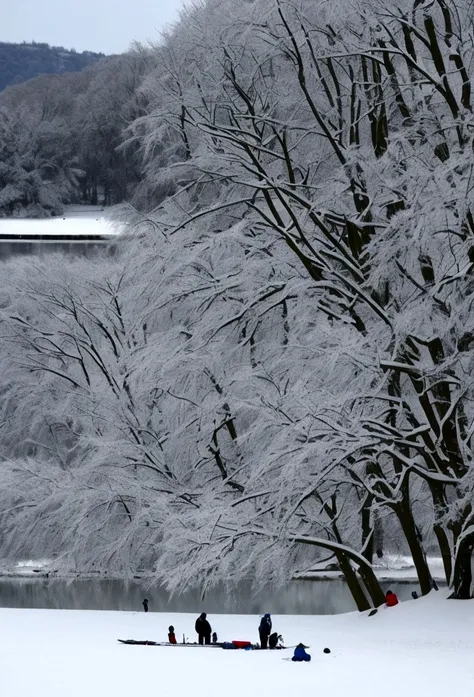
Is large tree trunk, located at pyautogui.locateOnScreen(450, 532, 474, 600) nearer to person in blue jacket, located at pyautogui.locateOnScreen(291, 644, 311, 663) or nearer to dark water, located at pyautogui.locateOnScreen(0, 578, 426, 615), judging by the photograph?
person in blue jacket, located at pyautogui.locateOnScreen(291, 644, 311, 663)

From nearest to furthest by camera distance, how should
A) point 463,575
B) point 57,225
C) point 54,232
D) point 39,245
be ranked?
point 463,575 < point 39,245 < point 54,232 < point 57,225

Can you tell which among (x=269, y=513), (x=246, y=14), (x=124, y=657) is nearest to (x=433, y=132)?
(x=246, y=14)

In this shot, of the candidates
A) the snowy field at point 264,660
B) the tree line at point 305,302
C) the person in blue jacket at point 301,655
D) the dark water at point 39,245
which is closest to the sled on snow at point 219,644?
the snowy field at point 264,660

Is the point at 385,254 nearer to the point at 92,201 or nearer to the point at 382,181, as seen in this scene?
the point at 382,181

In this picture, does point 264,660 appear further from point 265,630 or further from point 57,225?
point 57,225

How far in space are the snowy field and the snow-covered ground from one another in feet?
135

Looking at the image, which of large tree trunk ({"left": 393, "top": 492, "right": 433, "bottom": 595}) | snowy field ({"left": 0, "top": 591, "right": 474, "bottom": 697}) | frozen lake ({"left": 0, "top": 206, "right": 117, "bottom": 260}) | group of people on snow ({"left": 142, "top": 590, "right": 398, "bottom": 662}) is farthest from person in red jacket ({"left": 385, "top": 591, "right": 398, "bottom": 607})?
frozen lake ({"left": 0, "top": 206, "right": 117, "bottom": 260})

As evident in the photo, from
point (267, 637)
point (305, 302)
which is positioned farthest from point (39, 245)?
point (267, 637)

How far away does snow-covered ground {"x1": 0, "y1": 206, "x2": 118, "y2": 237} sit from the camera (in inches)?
2106

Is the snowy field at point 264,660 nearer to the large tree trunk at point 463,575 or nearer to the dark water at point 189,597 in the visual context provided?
the large tree trunk at point 463,575

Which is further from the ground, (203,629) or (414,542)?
(414,542)

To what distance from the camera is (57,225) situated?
55.6 metres

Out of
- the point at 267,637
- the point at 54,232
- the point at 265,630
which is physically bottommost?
the point at 267,637

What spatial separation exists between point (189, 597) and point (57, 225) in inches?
1557
